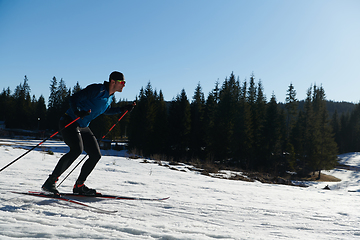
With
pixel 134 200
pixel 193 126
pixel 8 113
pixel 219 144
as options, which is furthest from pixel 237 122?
pixel 8 113

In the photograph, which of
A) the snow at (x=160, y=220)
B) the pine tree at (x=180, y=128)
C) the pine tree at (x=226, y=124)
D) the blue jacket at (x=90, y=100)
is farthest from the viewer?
the pine tree at (x=180, y=128)

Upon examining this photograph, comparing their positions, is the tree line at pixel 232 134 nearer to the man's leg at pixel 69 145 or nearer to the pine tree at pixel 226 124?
the pine tree at pixel 226 124

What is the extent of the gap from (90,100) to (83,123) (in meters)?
0.37

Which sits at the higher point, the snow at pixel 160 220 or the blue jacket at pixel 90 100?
the blue jacket at pixel 90 100

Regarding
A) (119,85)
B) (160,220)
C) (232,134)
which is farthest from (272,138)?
(160,220)

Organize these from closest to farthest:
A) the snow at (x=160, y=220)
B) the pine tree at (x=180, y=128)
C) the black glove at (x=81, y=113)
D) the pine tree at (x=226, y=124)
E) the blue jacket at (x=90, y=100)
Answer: the snow at (x=160, y=220) → the black glove at (x=81, y=113) → the blue jacket at (x=90, y=100) → the pine tree at (x=226, y=124) → the pine tree at (x=180, y=128)

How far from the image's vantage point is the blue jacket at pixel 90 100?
3041mm

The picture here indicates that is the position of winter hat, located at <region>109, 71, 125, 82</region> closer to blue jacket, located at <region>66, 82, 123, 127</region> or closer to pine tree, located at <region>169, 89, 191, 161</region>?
blue jacket, located at <region>66, 82, 123, 127</region>

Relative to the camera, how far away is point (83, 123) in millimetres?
3268

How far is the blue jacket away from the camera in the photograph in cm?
304

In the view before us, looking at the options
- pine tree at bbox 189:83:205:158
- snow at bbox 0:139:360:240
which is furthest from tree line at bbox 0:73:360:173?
snow at bbox 0:139:360:240

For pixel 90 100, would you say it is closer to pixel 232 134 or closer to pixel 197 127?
pixel 232 134

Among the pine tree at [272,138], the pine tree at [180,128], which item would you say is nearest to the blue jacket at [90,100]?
the pine tree at [180,128]

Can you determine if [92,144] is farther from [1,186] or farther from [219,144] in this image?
[219,144]
